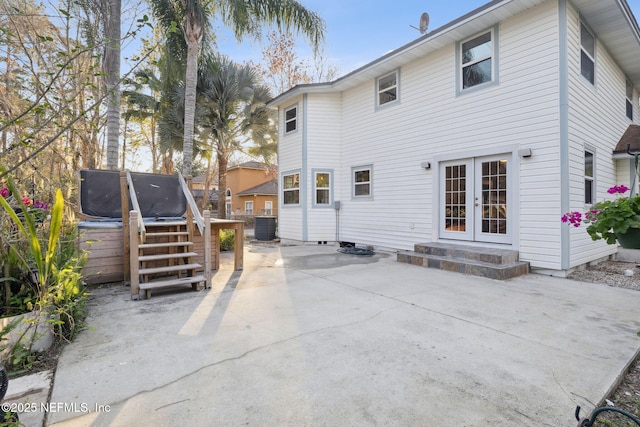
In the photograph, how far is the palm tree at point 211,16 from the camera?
24.7 feet

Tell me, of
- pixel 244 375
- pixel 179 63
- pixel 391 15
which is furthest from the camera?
pixel 391 15

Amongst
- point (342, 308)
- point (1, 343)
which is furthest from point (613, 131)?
point (1, 343)

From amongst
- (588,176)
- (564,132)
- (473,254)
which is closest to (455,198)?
(473,254)

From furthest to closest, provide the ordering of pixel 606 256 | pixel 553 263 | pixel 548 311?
pixel 606 256 → pixel 553 263 → pixel 548 311

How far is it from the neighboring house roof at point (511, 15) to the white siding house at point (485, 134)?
26mm

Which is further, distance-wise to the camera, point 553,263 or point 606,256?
point 606,256

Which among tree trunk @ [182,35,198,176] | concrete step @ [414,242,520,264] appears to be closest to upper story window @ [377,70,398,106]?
concrete step @ [414,242,520,264]

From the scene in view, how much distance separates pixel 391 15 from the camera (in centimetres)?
1027

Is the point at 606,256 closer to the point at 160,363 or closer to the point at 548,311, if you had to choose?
the point at 548,311

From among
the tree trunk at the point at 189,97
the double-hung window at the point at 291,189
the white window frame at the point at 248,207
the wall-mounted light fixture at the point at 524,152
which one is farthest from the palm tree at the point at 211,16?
the white window frame at the point at 248,207

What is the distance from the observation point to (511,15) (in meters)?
5.80

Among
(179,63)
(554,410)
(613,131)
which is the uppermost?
(179,63)

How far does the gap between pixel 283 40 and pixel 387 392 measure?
16840mm

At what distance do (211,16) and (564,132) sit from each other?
8300 mm
